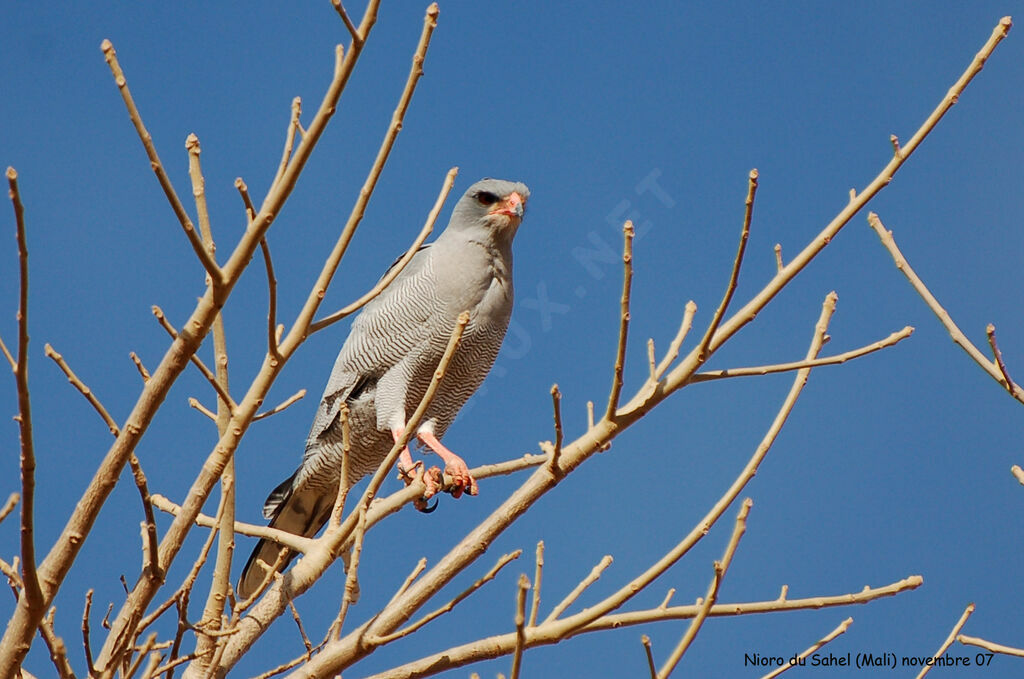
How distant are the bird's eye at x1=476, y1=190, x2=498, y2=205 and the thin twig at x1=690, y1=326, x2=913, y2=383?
10.0ft

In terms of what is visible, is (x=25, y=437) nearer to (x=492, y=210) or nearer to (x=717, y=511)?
(x=717, y=511)

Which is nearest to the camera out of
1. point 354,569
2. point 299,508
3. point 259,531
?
point 354,569

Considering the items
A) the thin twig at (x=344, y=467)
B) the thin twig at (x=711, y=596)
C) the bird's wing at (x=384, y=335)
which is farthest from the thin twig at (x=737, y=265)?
the bird's wing at (x=384, y=335)

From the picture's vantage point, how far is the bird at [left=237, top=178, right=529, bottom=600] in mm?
5520

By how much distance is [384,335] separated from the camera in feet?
18.3

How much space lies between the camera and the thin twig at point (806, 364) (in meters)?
2.71

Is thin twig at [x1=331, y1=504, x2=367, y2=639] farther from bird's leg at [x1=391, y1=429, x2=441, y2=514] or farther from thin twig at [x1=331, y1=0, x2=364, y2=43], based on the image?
bird's leg at [x1=391, y1=429, x2=441, y2=514]

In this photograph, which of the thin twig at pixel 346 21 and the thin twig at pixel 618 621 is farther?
the thin twig at pixel 618 621

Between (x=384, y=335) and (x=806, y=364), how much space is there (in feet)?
10.4


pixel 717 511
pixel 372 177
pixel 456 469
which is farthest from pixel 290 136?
pixel 456 469

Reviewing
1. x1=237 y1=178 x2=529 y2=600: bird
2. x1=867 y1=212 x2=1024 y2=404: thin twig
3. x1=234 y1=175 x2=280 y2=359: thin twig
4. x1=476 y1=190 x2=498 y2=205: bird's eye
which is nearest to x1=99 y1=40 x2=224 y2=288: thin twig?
x1=234 y1=175 x2=280 y2=359: thin twig

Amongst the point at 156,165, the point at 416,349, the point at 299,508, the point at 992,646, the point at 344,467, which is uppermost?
the point at 416,349

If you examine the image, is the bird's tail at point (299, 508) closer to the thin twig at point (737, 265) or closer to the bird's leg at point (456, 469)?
the bird's leg at point (456, 469)

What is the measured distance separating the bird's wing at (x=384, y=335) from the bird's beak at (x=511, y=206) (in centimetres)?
49
